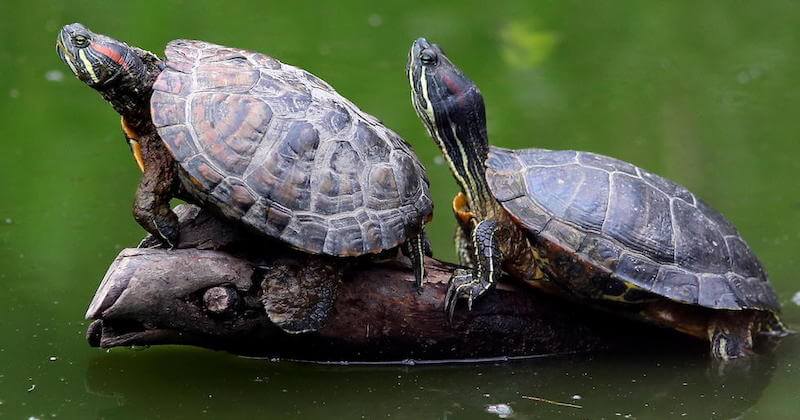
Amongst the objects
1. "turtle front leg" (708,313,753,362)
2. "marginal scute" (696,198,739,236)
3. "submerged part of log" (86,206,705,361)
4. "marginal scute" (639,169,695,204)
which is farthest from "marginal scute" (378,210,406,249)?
"turtle front leg" (708,313,753,362)

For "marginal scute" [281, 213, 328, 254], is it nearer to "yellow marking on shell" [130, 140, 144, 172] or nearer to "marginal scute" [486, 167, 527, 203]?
"yellow marking on shell" [130, 140, 144, 172]

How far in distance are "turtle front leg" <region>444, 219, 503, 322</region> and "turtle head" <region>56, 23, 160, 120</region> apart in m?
1.62

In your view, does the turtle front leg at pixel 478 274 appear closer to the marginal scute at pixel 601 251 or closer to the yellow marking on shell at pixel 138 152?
the marginal scute at pixel 601 251

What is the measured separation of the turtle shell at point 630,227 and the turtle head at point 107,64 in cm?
170

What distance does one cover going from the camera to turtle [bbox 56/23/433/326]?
4.17m

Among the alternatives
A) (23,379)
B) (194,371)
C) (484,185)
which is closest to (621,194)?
(484,185)

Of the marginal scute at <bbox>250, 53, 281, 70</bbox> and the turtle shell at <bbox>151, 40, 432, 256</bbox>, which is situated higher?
the marginal scute at <bbox>250, 53, 281, 70</bbox>

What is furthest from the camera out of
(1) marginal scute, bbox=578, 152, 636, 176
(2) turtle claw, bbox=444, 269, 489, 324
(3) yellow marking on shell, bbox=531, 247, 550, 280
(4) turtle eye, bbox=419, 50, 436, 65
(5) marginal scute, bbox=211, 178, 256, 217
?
(1) marginal scute, bbox=578, 152, 636, 176

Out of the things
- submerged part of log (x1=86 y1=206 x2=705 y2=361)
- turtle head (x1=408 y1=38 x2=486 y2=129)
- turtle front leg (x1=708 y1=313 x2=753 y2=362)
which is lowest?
submerged part of log (x1=86 y1=206 x2=705 y2=361)

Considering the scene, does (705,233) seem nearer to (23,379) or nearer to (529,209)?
(529,209)

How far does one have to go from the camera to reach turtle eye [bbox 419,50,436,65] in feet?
15.9

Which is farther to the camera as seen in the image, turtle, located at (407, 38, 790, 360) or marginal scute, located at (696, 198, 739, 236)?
marginal scute, located at (696, 198, 739, 236)

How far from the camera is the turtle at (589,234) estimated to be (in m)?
4.64

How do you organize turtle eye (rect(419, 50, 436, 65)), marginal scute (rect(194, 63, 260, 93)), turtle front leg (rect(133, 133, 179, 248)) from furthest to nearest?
turtle eye (rect(419, 50, 436, 65)) → marginal scute (rect(194, 63, 260, 93)) → turtle front leg (rect(133, 133, 179, 248))
